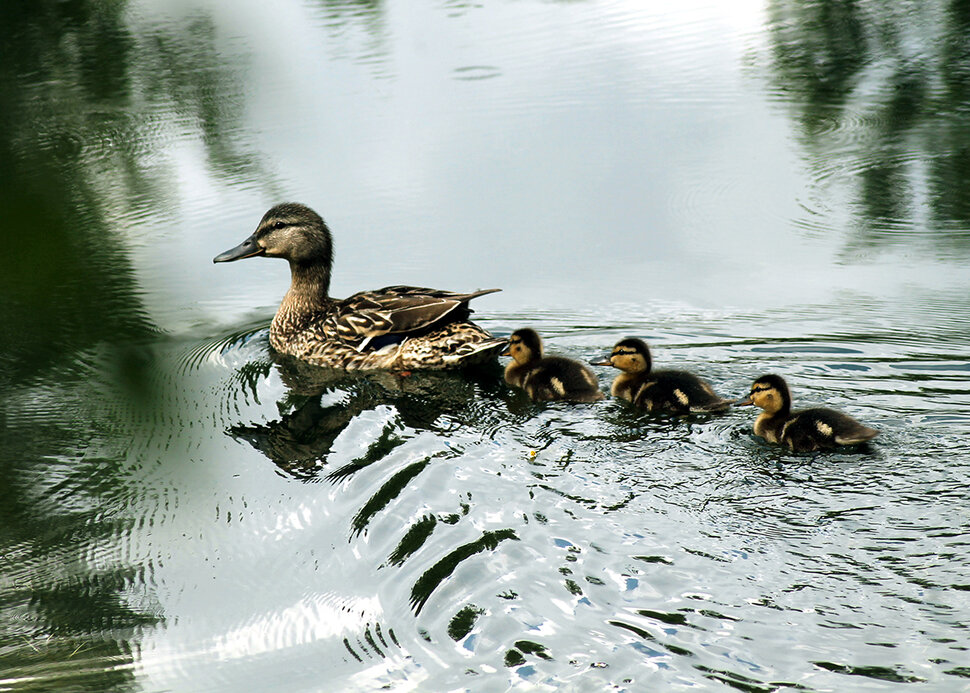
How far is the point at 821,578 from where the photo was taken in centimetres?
309

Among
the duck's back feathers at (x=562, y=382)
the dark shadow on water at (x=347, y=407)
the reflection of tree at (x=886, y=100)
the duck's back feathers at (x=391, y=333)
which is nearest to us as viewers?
the dark shadow on water at (x=347, y=407)

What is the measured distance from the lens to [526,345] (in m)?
4.71

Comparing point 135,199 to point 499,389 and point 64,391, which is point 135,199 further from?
point 499,389

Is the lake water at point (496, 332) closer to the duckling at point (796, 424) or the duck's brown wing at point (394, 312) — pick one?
the duckling at point (796, 424)

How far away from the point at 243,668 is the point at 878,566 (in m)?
1.73

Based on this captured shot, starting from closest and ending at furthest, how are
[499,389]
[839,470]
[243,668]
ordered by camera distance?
[243,668] < [839,470] < [499,389]

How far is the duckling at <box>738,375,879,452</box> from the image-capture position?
150 inches

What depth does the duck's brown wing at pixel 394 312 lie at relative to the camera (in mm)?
5004

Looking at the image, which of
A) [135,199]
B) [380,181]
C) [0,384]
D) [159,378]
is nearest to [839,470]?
[159,378]

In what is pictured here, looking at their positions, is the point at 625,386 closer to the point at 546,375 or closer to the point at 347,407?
the point at 546,375

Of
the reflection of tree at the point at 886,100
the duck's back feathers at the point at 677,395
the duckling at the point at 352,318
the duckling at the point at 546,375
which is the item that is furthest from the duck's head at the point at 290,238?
the reflection of tree at the point at 886,100

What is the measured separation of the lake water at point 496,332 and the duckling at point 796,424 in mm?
67

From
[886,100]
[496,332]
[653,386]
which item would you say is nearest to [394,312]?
[496,332]

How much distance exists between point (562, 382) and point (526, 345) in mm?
341
